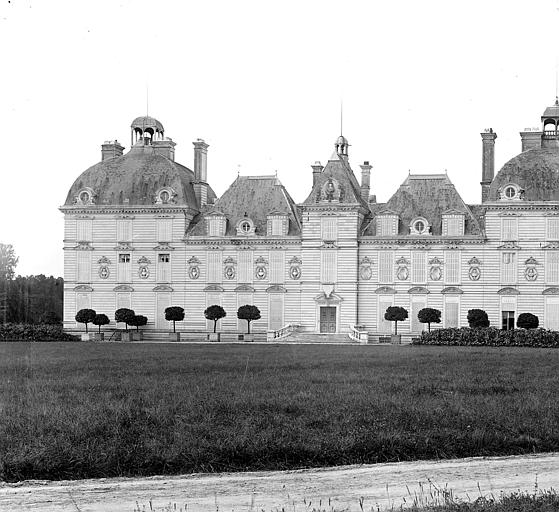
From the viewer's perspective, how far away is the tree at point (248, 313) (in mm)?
58281

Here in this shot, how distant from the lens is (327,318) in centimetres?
5962

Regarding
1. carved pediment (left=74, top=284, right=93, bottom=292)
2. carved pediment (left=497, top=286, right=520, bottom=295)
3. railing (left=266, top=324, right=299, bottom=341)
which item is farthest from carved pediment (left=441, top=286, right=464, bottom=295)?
carved pediment (left=74, top=284, right=93, bottom=292)

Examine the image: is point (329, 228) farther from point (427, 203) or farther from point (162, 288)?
point (162, 288)

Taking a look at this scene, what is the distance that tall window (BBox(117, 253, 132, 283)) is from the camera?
62094mm

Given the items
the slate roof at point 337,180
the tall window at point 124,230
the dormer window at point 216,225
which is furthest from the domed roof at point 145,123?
the slate roof at point 337,180

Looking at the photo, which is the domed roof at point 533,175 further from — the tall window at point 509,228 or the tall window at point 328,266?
the tall window at point 328,266

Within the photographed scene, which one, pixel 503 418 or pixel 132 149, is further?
pixel 132 149

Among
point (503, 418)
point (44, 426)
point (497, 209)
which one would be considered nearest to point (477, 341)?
point (497, 209)

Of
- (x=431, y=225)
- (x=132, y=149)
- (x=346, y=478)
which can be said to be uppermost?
(x=132, y=149)

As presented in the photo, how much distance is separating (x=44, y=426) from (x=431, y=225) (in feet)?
147

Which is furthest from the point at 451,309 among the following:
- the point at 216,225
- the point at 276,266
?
the point at 216,225

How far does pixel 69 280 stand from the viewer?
62.7 metres

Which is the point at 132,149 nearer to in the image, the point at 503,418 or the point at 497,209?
the point at 497,209

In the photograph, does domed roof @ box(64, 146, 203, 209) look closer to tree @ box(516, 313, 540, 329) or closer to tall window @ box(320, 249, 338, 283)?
tall window @ box(320, 249, 338, 283)
